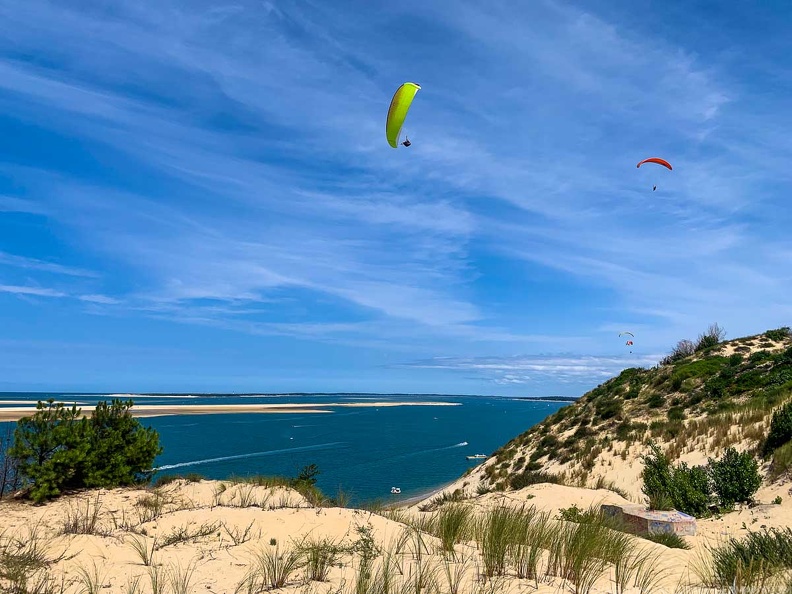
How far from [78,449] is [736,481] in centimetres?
1699

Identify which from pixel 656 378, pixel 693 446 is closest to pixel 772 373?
pixel 656 378

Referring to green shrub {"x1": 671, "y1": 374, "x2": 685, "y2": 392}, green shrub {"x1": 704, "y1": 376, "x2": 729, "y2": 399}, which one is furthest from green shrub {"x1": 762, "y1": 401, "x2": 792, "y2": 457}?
green shrub {"x1": 671, "y1": 374, "x2": 685, "y2": 392}

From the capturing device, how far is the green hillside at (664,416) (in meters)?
20.2

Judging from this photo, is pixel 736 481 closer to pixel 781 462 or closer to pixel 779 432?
pixel 781 462

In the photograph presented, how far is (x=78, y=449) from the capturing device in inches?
540

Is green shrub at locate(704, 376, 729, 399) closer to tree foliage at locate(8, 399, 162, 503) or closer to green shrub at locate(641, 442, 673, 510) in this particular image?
green shrub at locate(641, 442, 673, 510)

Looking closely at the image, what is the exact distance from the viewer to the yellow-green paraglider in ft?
52.2

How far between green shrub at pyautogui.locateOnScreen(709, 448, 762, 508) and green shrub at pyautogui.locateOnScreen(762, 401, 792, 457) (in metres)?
2.94

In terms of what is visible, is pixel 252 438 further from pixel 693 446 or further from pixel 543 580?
pixel 543 580

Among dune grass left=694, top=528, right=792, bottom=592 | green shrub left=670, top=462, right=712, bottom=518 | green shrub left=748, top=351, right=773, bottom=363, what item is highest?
green shrub left=748, top=351, right=773, bottom=363

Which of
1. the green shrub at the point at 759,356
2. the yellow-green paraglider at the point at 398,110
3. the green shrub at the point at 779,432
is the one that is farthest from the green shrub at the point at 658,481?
the green shrub at the point at 759,356

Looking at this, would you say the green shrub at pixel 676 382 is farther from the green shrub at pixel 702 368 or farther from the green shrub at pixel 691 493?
the green shrub at pixel 691 493

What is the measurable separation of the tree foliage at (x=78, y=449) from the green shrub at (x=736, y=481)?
15833mm

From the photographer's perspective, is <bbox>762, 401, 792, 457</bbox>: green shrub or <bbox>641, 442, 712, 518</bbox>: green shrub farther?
<bbox>762, 401, 792, 457</bbox>: green shrub
